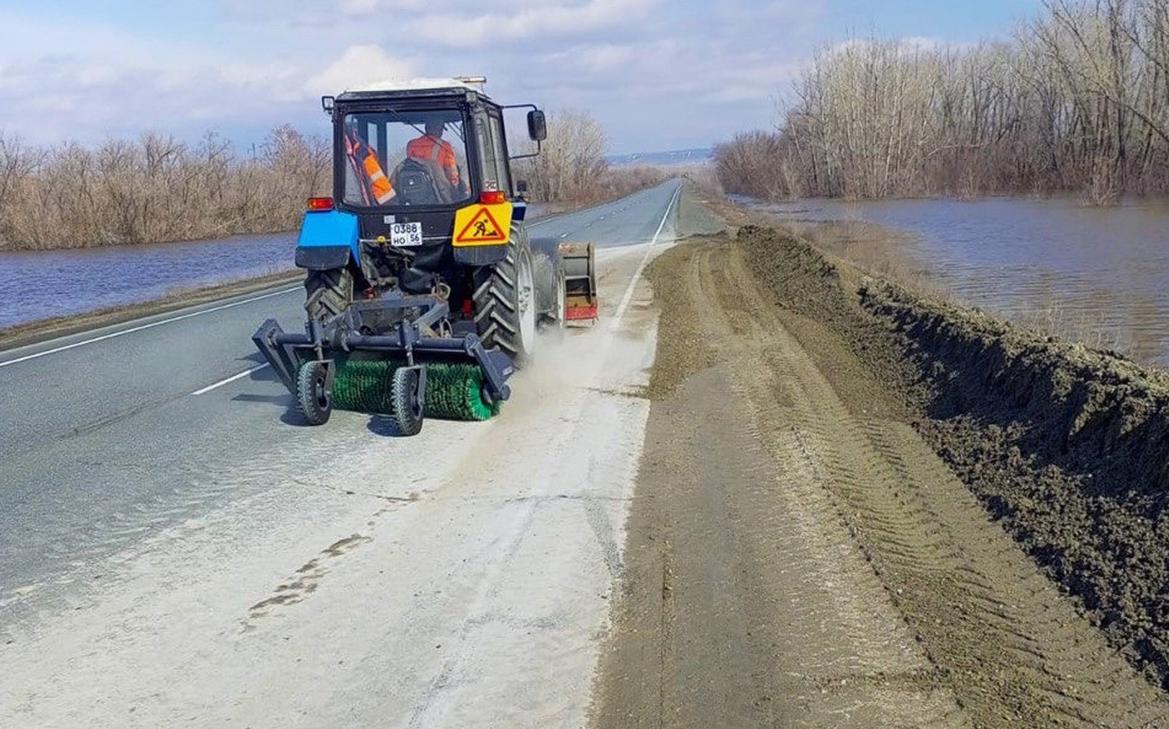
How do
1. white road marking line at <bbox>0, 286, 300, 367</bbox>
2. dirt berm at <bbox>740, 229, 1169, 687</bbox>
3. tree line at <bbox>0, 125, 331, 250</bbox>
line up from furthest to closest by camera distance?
tree line at <bbox>0, 125, 331, 250</bbox> < white road marking line at <bbox>0, 286, 300, 367</bbox> < dirt berm at <bbox>740, 229, 1169, 687</bbox>

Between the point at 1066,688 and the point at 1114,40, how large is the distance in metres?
49.3

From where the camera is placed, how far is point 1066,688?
3797 millimetres


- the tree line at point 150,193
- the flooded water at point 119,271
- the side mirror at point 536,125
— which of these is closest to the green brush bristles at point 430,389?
the side mirror at point 536,125

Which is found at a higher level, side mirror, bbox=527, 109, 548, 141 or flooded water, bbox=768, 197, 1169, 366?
side mirror, bbox=527, 109, 548, 141

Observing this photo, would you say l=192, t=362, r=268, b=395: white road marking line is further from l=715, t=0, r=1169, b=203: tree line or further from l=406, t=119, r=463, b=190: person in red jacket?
l=715, t=0, r=1169, b=203: tree line

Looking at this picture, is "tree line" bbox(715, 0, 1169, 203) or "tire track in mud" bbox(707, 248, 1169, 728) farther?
"tree line" bbox(715, 0, 1169, 203)

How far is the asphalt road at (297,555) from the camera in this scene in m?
4.01

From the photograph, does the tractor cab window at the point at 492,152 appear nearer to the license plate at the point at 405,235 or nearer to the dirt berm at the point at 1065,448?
the license plate at the point at 405,235

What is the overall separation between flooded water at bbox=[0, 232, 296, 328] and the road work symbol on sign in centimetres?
1298

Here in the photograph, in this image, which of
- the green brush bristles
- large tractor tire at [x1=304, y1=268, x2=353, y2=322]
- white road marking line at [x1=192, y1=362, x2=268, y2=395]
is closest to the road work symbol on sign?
large tractor tire at [x1=304, y1=268, x2=353, y2=322]

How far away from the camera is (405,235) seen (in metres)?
9.08

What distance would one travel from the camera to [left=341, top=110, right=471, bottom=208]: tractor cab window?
30.3 ft

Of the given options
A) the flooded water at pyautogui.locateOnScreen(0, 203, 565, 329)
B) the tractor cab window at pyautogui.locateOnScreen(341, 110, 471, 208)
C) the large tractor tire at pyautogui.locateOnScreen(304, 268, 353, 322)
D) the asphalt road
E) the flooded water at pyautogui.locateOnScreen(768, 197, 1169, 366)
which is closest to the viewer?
the asphalt road

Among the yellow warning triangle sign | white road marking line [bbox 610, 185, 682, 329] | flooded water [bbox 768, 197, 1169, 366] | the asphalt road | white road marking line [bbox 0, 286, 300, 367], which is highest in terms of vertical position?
the yellow warning triangle sign
